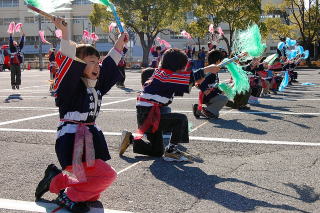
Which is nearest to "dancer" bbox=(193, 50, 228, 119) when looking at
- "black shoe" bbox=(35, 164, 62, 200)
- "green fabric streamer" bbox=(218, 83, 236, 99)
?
"green fabric streamer" bbox=(218, 83, 236, 99)

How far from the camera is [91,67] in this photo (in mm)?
3613

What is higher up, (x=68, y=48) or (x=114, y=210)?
(x=68, y=48)

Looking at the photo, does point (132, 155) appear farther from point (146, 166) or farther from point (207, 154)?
point (207, 154)

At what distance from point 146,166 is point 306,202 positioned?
191cm

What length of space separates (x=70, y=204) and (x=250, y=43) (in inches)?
157

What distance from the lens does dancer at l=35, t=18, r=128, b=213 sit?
3453 millimetres

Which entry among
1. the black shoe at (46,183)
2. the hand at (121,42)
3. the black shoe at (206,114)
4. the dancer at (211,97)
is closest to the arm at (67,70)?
the hand at (121,42)

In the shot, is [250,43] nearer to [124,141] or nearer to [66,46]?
[124,141]

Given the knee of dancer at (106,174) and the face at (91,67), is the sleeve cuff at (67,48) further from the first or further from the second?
the knee of dancer at (106,174)

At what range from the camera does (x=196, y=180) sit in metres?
4.30

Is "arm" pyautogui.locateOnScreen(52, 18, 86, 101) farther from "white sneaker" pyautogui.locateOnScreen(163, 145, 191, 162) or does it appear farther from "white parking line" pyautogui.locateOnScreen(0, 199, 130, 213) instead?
"white sneaker" pyautogui.locateOnScreen(163, 145, 191, 162)

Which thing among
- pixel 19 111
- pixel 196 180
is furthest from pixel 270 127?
pixel 19 111

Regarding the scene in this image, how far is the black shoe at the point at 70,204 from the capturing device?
3447mm

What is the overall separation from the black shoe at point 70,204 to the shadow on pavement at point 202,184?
0.99 metres
